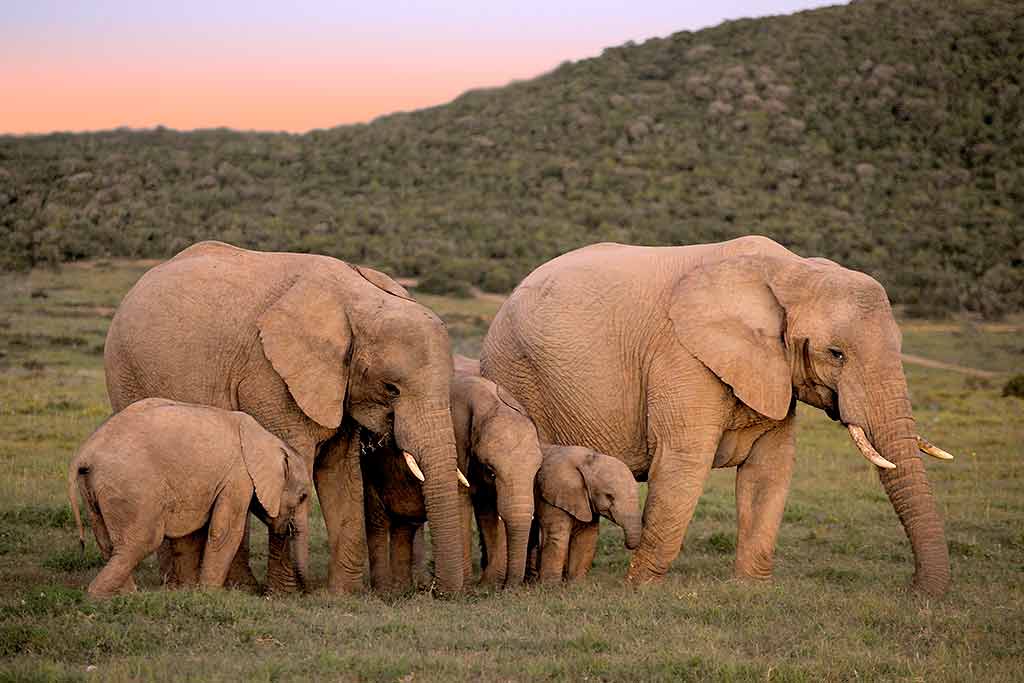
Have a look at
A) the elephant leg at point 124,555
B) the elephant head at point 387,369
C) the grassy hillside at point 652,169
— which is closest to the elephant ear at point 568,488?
the elephant head at point 387,369

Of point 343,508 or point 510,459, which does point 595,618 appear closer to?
point 510,459

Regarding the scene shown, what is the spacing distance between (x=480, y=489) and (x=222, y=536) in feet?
8.69

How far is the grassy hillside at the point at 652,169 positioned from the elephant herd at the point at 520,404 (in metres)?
30.5

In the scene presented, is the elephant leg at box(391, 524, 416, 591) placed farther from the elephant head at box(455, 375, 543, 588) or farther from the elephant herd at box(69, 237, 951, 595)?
the elephant head at box(455, 375, 543, 588)

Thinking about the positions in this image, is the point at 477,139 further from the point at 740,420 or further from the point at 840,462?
the point at 740,420

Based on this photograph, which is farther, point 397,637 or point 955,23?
point 955,23

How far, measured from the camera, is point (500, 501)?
35.2 ft

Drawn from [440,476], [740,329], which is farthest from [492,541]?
[740,329]

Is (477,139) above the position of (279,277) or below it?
below

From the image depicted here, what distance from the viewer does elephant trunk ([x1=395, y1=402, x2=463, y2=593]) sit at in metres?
10.4

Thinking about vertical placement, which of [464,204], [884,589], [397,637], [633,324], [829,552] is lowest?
[464,204]

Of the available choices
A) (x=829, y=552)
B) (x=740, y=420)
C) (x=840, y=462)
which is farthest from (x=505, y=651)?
(x=840, y=462)

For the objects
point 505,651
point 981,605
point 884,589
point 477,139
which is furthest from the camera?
point 477,139

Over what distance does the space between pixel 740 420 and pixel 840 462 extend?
9.39 meters
